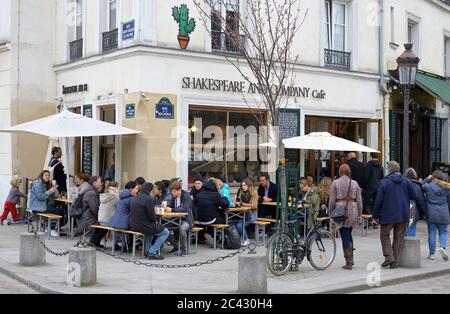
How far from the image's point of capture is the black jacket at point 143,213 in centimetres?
1159

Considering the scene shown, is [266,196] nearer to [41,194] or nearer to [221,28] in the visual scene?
[221,28]

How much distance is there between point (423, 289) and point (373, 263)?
1898 millimetres

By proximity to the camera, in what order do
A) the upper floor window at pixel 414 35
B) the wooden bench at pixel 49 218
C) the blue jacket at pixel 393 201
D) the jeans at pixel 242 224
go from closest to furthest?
the blue jacket at pixel 393 201, the jeans at pixel 242 224, the wooden bench at pixel 49 218, the upper floor window at pixel 414 35

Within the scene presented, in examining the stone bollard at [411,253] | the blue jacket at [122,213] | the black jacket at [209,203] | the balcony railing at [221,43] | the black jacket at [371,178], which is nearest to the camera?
the stone bollard at [411,253]

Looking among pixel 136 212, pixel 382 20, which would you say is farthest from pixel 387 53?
pixel 136 212

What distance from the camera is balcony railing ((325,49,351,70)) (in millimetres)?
18984

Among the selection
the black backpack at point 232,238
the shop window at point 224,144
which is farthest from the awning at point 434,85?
the black backpack at point 232,238

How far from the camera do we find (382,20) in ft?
66.4

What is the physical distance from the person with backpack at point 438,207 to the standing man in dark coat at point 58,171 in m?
8.98

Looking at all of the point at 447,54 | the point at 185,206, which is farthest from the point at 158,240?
the point at 447,54

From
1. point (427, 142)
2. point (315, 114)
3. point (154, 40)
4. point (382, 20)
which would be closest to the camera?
point (154, 40)

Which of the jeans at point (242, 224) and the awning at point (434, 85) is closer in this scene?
the jeans at point (242, 224)

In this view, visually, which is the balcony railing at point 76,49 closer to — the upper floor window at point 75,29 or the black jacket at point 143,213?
the upper floor window at point 75,29
